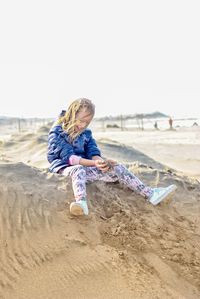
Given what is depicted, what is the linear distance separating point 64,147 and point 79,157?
0.70 feet

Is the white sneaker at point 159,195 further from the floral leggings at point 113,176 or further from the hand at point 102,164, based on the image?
the hand at point 102,164

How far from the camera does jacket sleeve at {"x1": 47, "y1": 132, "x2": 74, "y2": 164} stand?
5.38m

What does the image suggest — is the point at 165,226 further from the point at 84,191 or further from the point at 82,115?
the point at 82,115

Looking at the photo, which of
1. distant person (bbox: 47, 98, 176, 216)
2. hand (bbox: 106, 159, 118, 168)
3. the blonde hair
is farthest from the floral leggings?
the blonde hair

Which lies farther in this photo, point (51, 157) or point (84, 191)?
point (51, 157)

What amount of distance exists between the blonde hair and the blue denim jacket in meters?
0.07

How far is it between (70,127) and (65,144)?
0.64 ft

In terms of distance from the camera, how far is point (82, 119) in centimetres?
539

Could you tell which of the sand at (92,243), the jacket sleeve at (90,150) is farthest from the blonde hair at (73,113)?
the sand at (92,243)

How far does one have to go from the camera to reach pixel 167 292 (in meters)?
3.94

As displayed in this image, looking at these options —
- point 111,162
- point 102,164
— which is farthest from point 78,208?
point 111,162

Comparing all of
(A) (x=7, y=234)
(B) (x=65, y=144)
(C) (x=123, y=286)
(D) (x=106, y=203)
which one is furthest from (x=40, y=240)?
(B) (x=65, y=144)

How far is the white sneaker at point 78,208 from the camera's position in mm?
4605

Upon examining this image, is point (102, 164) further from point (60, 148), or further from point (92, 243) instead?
point (92, 243)
